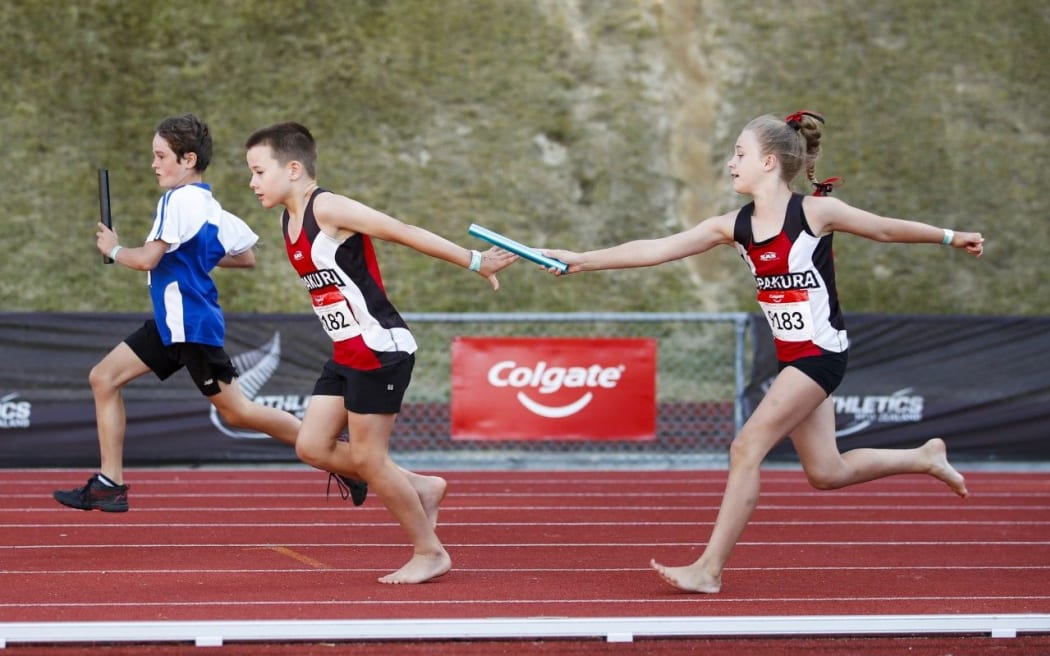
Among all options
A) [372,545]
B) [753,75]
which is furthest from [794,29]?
[372,545]

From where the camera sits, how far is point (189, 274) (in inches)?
283

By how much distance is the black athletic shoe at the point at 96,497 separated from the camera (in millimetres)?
7086

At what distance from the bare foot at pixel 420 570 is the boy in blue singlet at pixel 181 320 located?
0.89 meters

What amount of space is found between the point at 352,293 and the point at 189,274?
159 centimetres

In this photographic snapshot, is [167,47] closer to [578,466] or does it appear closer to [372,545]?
[578,466]

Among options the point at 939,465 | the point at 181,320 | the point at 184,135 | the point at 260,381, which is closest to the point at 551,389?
the point at 260,381

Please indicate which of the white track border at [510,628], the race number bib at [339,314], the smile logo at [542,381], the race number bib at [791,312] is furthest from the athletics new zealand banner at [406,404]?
the white track border at [510,628]

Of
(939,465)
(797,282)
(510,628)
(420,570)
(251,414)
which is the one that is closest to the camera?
(510,628)

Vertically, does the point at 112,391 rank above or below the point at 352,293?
above

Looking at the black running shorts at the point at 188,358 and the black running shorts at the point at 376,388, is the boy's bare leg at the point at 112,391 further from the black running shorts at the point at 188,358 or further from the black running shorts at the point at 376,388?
the black running shorts at the point at 376,388

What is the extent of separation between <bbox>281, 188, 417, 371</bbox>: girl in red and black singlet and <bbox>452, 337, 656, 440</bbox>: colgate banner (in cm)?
586

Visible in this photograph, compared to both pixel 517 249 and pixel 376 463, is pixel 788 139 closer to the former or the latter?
pixel 517 249

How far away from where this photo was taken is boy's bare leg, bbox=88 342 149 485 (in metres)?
7.24

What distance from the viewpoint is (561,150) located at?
2059 centimetres
